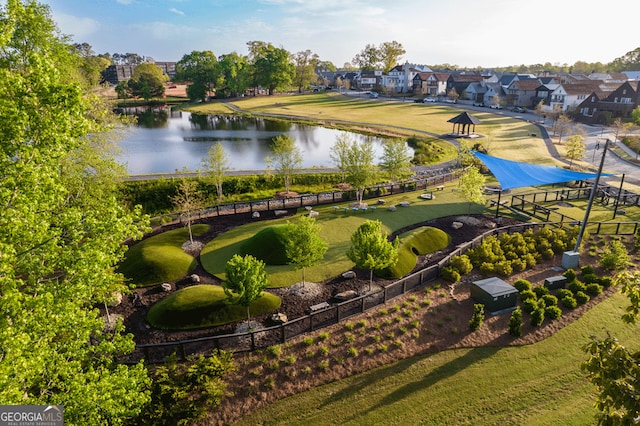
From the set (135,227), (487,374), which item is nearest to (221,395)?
(135,227)

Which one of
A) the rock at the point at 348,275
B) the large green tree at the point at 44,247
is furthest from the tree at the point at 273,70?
the large green tree at the point at 44,247

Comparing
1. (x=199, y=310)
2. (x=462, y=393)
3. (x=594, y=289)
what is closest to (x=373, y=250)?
(x=462, y=393)

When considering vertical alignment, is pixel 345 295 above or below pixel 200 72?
below

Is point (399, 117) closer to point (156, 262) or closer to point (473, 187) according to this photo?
point (473, 187)

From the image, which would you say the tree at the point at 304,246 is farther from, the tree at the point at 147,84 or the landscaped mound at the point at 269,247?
the tree at the point at 147,84

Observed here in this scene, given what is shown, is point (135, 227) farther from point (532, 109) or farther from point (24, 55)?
point (532, 109)
